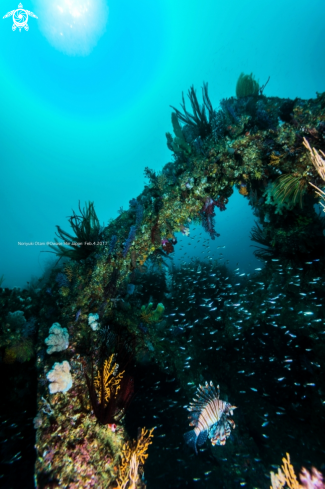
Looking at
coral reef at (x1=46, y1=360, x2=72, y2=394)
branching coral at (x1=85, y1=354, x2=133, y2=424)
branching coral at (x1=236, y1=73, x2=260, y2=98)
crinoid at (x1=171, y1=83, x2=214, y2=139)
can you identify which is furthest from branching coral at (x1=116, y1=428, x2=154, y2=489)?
branching coral at (x1=236, y1=73, x2=260, y2=98)

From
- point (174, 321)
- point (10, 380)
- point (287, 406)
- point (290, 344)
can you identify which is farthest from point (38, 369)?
point (290, 344)

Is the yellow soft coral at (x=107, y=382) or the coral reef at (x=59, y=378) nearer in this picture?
the coral reef at (x=59, y=378)

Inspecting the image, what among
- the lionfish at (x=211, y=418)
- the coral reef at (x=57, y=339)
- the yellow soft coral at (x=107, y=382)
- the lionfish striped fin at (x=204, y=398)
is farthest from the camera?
the coral reef at (x=57, y=339)

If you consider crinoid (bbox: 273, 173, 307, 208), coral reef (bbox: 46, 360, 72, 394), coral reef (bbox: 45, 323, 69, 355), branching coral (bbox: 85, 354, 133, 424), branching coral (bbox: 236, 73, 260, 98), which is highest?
branching coral (bbox: 236, 73, 260, 98)

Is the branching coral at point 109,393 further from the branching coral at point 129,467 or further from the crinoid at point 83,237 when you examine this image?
the crinoid at point 83,237

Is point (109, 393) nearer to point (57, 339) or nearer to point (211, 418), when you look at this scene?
point (57, 339)

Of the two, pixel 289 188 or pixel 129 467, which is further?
pixel 289 188

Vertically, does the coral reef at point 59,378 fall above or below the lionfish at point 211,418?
above

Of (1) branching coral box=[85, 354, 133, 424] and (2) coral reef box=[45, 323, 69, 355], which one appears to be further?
(2) coral reef box=[45, 323, 69, 355]

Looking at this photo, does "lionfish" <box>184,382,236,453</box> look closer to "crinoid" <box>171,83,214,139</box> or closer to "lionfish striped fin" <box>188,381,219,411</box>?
"lionfish striped fin" <box>188,381,219,411</box>

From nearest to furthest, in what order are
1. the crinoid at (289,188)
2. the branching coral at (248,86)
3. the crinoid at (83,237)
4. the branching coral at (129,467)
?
1. the branching coral at (129,467)
2. the crinoid at (289,188)
3. the crinoid at (83,237)
4. the branching coral at (248,86)

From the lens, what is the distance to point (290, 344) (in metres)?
6.73

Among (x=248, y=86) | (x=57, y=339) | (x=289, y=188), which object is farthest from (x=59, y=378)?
(x=248, y=86)

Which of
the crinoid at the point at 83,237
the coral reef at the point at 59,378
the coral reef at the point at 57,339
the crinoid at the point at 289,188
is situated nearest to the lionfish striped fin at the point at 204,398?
the coral reef at the point at 59,378
